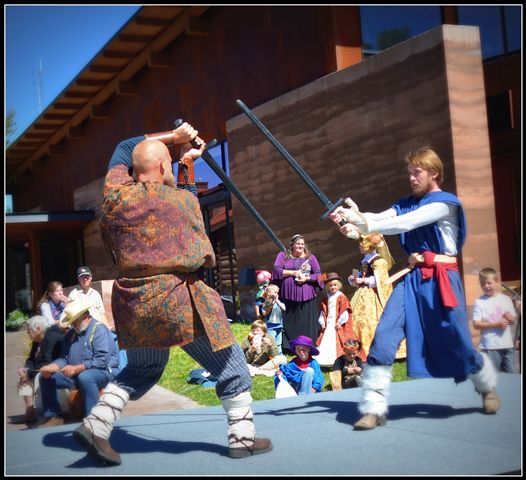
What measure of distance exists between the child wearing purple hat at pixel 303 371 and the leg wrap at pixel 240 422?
3.03 m

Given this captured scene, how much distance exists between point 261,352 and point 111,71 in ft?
33.1

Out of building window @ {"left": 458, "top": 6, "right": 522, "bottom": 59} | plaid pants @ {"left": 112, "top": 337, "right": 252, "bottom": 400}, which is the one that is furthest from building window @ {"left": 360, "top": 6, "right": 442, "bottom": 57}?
plaid pants @ {"left": 112, "top": 337, "right": 252, "bottom": 400}

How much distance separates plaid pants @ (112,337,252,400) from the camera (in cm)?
353

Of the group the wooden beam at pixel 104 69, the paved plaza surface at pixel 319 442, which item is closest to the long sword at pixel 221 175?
the paved plaza surface at pixel 319 442

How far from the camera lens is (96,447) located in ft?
11.0

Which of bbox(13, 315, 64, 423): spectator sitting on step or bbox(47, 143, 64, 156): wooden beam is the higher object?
bbox(47, 143, 64, 156): wooden beam

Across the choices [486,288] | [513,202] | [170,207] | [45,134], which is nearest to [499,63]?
[513,202]

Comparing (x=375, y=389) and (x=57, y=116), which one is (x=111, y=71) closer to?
(x=57, y=116)

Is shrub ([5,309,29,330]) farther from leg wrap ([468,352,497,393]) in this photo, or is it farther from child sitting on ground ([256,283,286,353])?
leg wrap ([468,352,497,393])

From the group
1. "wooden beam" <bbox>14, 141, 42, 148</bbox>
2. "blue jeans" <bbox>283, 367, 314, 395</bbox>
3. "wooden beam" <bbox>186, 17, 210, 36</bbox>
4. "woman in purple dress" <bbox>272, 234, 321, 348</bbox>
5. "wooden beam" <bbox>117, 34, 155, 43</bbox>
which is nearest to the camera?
"blue jeans" <bbox>283, 367, 314, 395</bbox>

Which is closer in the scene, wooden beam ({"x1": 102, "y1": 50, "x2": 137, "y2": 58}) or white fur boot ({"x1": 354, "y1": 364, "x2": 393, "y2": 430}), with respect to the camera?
white fur boot ({"x1": 354, "y1": 364, "x2": 393, "y2": 430})

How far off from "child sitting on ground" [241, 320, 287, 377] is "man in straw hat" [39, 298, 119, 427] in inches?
87.1

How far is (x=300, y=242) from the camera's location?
28.9ft

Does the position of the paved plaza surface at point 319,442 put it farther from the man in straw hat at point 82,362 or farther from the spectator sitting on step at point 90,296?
the spectator sitting on step at point 90,296
